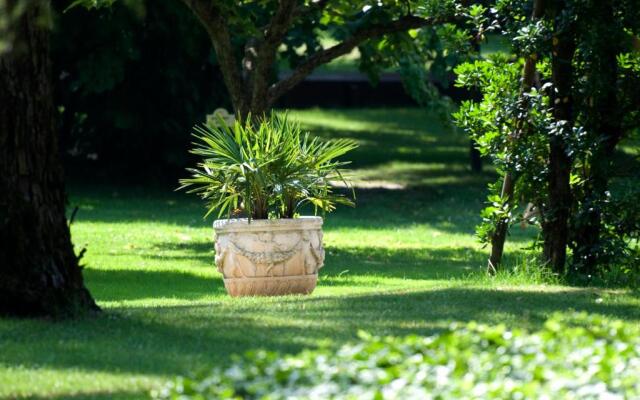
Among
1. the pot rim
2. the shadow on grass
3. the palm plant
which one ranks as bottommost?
the shadow on grass

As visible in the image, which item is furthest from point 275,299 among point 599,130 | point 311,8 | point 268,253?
point 311,8

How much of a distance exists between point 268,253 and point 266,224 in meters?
0.27

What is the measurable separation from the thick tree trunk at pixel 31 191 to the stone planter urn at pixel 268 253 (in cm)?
332

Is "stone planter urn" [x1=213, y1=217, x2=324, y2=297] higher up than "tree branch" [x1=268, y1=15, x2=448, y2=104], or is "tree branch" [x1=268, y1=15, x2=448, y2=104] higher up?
"tree branch" [x1=268, y1=15, x2=448, y2=104]

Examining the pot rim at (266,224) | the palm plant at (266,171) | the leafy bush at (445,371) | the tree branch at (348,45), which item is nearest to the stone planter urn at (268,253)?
the pot rim at (266,224)

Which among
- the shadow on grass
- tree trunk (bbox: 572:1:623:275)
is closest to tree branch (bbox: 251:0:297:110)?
the shadow on grass

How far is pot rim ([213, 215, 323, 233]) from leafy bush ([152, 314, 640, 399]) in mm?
4719

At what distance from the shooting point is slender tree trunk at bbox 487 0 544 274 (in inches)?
452

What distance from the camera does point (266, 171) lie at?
1202 cm

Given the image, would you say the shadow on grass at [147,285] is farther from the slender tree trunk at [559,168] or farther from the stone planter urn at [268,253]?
the slender tree trunk at [559,168]

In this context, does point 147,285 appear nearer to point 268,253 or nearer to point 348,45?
point 268,253

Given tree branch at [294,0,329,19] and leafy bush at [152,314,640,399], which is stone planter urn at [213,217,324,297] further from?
leafy bush at [152,314,640,399]

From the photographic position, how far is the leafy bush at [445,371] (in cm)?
605

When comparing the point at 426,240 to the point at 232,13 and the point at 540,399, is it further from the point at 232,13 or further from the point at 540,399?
the point at 540,399
